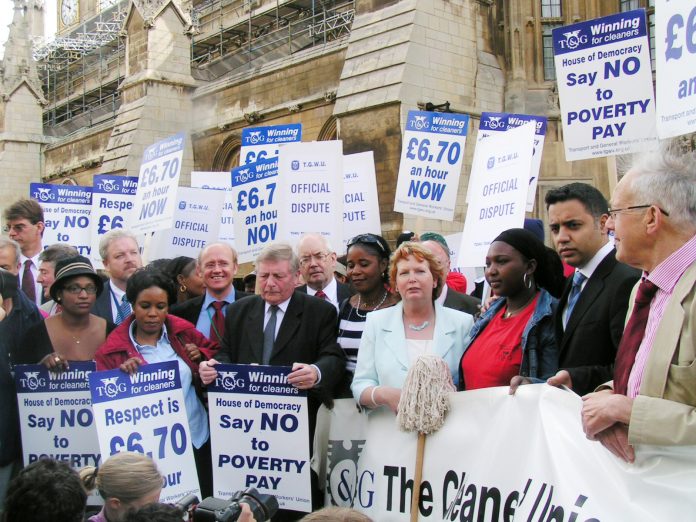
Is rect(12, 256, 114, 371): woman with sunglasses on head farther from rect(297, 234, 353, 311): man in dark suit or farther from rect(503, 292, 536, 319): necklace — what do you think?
rect(503, 292, 536, 319): necklace

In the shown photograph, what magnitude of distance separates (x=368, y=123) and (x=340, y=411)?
11.0 metres

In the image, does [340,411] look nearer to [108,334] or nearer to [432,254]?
[432,254]

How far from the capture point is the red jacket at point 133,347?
477 cm

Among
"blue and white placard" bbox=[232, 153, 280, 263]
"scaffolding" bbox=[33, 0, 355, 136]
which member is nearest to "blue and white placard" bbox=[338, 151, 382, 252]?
"blue and white placard" bbox=[232, 153, 280, 263]

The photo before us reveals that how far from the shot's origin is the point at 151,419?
15.3ft

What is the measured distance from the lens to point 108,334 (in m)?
5.19

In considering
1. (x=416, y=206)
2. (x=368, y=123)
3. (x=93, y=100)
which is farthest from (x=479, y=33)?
(x=93, y=100)

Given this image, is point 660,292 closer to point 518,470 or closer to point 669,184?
point 669,184

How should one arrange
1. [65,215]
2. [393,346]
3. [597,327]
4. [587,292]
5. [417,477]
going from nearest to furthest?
1. [597,327]
2. [587,292]
3. [417,477]
4. [393,346]
5. [65,215]

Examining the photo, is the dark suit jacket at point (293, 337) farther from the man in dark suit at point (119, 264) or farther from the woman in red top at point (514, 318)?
the man in dark suit at point (119, 264)

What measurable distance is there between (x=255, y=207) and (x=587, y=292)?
5010mm

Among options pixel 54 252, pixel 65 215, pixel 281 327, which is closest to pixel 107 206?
pixel 65 215

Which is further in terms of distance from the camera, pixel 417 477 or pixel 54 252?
pixel 54 252

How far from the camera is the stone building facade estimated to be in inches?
604
